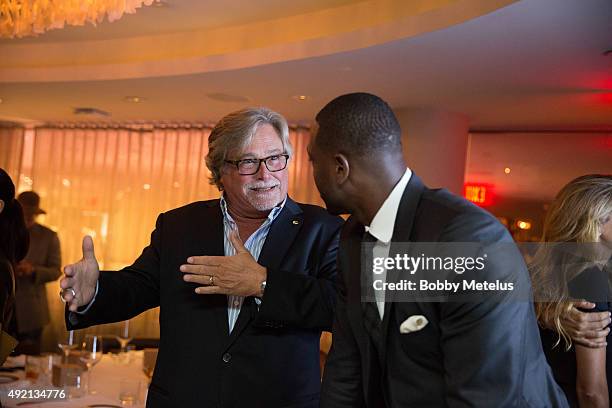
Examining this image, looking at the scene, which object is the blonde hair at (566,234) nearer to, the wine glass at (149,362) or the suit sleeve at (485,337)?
the suit sleeve at (485,337)

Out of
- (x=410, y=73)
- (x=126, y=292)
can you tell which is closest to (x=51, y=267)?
(x=410, y=73)

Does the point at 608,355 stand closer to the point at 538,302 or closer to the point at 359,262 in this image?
the point at 538,302

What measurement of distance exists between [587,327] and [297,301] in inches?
26.3

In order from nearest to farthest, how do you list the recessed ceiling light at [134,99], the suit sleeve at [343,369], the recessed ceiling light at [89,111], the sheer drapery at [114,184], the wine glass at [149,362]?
the suit sleeve at [343,369] < the wine glass at [149,362] < the recessed ceiling light at [134,99] < the recessed ceiling light at [89,111] < the sheer drapery at [114,184]

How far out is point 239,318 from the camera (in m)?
1.91

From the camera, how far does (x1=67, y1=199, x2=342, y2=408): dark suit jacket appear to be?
6.17 ft

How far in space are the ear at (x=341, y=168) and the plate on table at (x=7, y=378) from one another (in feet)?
7.05

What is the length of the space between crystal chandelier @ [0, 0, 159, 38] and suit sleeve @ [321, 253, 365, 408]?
7.70 feet

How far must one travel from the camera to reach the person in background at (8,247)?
2.18m

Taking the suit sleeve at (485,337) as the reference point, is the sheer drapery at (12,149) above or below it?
above

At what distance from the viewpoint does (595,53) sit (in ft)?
13.6

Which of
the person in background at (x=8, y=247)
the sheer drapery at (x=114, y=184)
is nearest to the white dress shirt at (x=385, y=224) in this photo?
the person in background at (x=8, y=247)

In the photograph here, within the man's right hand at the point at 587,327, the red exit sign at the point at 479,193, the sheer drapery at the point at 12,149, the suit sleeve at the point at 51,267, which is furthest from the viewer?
the sheer drapery at the point at 12,149

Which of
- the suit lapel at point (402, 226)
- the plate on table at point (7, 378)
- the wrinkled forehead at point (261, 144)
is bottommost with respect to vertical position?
the plate on table at point (7, 378)
